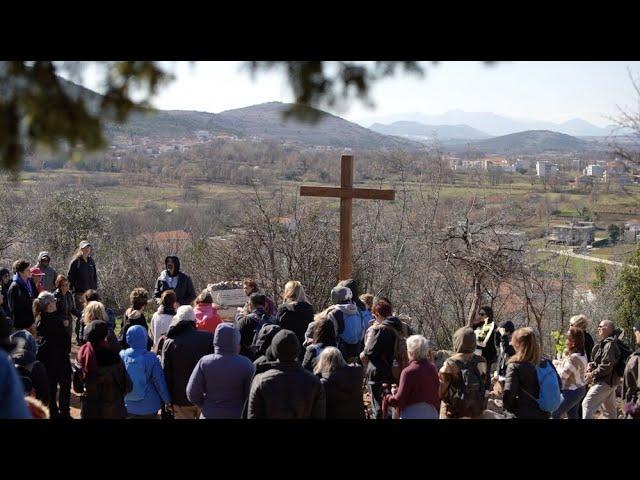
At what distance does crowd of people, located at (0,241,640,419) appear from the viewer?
459cm

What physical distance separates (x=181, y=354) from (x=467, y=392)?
6.82 ft

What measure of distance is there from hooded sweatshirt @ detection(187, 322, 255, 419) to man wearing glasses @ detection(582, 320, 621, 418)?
293 cm

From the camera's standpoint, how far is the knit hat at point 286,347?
4.19 m

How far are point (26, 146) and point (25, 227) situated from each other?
19.9m

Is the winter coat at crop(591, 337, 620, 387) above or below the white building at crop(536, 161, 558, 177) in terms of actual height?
below

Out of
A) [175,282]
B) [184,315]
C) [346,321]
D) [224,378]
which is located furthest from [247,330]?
[175,282]

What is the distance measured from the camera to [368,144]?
16.2m

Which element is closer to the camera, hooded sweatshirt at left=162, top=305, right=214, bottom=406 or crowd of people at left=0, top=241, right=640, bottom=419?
crowd of people at left=0, top=241, right=640, bottom=419

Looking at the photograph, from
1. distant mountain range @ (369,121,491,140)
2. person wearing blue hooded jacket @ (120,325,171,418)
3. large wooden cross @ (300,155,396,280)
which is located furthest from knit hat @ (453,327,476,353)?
distant mountain range @ (369,121,491,140)

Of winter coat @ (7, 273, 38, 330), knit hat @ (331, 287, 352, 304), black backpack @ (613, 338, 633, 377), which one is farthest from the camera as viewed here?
winter coat @ (7, 273, 38, 330)

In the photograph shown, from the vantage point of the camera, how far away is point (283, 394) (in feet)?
13.6

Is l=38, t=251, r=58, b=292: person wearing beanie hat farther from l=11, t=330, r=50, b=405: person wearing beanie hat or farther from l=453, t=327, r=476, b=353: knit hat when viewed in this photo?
l=453, t=327, r=476, b=353: knit hat
